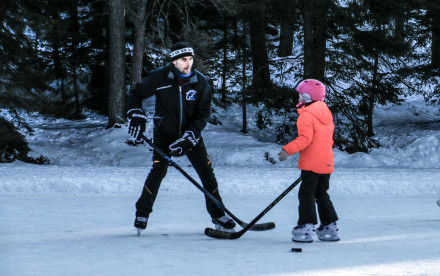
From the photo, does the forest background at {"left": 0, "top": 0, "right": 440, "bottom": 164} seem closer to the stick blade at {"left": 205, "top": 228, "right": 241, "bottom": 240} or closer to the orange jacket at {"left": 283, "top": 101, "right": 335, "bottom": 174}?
the orange jacket at {"left": 283, "top": 101, "right": 335, "bottom": 174}

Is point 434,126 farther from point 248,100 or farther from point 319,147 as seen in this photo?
point 319,147

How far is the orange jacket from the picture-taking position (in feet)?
16.6

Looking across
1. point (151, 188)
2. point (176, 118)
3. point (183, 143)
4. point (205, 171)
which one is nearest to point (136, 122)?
point (176, 118)

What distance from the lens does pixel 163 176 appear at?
5605mm

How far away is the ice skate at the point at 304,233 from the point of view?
5.14m

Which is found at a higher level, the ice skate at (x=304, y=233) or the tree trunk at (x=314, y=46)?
the tree trunk at (x=314, y=46)

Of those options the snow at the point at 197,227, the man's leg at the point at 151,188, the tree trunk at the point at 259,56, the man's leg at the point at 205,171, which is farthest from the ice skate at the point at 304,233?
the tree trunk at the point at 259,56

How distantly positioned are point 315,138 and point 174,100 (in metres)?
1.40

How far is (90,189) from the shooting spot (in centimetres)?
895

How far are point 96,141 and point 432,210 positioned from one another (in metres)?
12.5

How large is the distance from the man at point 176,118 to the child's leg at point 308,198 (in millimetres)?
847

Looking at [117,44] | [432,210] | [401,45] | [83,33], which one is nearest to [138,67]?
[117,44]

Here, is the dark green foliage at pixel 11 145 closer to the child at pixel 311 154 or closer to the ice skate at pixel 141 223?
the ice skate at pixel 141 223

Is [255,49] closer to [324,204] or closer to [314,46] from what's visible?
[314,46]
